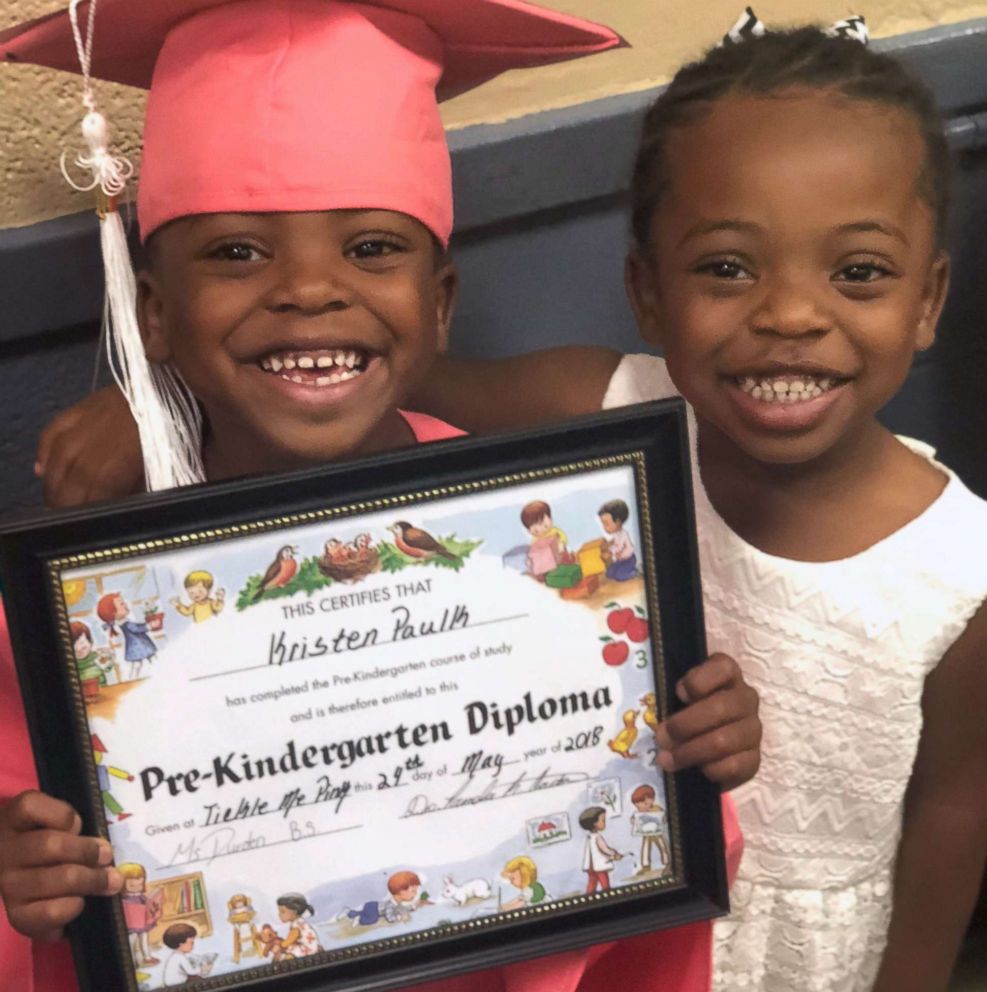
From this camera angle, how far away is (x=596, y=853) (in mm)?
732

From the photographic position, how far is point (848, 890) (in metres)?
0.96

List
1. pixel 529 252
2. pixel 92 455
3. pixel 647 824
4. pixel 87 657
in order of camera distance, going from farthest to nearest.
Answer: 1. pixel 529 252
2. pixel 92 455
3. pixel 647 824
4. pixel 87 657

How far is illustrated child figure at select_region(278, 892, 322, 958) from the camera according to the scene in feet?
2.28

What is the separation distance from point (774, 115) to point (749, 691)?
40cm

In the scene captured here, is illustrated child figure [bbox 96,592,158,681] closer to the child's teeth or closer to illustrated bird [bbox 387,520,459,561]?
illustrated bird [bbox 387,520,459,561]

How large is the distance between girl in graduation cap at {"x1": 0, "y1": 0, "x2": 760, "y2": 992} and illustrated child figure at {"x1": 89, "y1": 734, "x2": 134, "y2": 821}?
0.02 m

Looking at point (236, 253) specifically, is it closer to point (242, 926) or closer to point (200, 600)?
point (200, 600)

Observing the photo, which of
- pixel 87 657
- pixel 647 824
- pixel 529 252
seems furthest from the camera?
pixel 529 252

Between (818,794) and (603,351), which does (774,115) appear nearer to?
(603,351)

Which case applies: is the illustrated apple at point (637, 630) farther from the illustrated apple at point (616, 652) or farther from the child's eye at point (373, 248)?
the child's eye at point (373, 248)

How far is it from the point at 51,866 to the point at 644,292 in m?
0.59

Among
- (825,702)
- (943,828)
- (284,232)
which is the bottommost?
(943,828)

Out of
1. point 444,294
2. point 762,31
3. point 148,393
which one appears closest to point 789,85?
point 762,31
